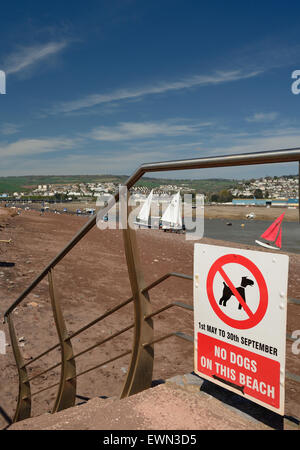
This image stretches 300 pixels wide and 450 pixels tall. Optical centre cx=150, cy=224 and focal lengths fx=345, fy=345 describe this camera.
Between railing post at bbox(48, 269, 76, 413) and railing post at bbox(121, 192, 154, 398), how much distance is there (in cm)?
59

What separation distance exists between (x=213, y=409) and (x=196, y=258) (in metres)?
0.76

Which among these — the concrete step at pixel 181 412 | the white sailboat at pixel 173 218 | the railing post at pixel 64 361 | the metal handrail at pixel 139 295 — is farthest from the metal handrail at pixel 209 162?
the white sailboat at pixel 173 218

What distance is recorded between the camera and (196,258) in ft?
5.02

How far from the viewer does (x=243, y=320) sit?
4.41ft

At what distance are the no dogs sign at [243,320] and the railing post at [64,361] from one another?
1.06 meters

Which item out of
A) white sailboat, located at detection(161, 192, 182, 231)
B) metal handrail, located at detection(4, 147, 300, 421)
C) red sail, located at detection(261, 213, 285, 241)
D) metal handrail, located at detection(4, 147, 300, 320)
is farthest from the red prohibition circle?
white sailboat, located at detection(161, 192, 182, 231)

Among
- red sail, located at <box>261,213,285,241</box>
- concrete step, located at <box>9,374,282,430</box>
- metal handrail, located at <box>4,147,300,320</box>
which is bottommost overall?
concrete step, located at <box>9,374,282,430</box>

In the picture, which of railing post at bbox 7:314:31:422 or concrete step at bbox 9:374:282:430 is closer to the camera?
concrete step at bbox 9:374:282:430

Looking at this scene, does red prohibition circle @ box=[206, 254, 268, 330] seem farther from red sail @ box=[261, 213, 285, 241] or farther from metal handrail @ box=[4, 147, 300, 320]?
metal handrail @ box=[4, 147, 300, 320]

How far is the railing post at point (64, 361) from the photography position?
7.40 feet

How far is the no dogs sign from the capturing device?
1248mm

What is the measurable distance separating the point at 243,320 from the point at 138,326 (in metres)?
0.64

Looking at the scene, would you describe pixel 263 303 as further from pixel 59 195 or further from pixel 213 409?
pixel 59 195

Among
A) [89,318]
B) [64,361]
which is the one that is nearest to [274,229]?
[64,361]
